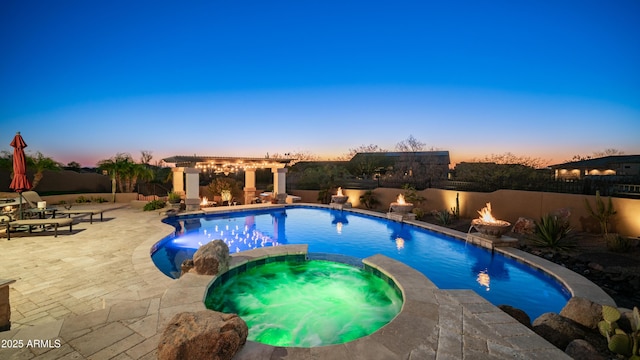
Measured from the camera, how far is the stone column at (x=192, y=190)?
14500mm

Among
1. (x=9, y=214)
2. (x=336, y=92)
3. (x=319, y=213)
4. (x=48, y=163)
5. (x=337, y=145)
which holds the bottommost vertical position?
(x=319, y=213)

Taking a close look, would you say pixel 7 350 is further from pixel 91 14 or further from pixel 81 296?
pixel 91 14

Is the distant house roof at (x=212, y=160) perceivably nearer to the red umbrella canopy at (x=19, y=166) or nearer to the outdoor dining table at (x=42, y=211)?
the outdoor dining table at (x=42, y=211)

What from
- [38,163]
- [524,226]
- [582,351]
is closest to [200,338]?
[582,351]

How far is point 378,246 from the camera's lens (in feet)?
31.2

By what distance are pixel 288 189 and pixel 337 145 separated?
66.0 ft

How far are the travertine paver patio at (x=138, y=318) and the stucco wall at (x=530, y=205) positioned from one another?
28.1 feet

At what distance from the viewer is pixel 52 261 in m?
6.10

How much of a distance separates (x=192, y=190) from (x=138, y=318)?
39.9 ft

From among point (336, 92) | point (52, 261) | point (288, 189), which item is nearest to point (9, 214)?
point (52, 261)

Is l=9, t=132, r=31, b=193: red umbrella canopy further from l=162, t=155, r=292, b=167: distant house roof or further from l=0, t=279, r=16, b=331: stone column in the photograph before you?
l=0, t=279, r=16, b=331: stone column

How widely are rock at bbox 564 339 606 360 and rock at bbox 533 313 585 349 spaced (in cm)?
19

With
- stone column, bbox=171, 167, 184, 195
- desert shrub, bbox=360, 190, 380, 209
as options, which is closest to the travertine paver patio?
stone column, bbox=171, 167, 184, 195

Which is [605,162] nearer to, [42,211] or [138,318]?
[138,318]
